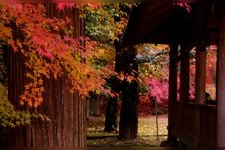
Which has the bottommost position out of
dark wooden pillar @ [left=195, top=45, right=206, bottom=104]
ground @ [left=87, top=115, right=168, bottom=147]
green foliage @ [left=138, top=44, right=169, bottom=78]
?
ground @ [left=87, top=115, right=168, bottom=147]

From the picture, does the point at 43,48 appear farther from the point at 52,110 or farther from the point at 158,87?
the point at 158,87

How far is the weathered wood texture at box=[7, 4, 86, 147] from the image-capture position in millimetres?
6570

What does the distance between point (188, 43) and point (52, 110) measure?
4.72 meters

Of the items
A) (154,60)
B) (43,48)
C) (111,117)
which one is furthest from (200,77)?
(111,117)

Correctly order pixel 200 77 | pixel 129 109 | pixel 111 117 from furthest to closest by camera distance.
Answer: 1. pixel 111 117
2. pixel 129 109
3. pixel 200 77

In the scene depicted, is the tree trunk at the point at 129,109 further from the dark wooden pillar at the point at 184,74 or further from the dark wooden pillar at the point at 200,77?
the dark wooden pillar at the point at 200,77

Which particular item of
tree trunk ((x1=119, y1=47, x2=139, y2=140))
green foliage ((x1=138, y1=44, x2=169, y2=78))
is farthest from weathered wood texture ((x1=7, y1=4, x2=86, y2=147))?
green foliage ((x1=138, y1=44, x2=169, y2=78))

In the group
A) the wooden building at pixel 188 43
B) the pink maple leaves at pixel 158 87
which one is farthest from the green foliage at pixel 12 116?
the pink maple leaves at pixel 158 87

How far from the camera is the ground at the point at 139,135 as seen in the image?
1538 centimetres

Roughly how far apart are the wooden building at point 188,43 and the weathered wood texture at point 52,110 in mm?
1949

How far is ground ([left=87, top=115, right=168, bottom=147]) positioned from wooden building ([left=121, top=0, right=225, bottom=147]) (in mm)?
2573

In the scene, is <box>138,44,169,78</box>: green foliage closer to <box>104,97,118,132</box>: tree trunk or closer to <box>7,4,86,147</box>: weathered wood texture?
<box>104,97,118,132</box>: tree trunk

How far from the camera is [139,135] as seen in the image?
1836 centimetres

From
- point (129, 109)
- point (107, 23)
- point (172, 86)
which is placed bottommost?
point (129, 109)
